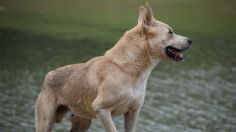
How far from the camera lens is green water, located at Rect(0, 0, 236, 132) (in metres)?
20.9

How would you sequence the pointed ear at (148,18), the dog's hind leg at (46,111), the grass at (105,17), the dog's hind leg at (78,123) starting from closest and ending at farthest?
1. the pointed ear at (148,18)
2. the dog's hind leg at (46,111)
3. the dog's hind leg at (78,123)
4. the grass at (105,17)

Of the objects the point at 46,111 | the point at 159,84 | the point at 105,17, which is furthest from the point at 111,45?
the point at 46,111

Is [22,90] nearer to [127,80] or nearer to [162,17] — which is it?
[127,80]

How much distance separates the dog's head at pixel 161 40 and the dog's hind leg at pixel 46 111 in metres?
1.91

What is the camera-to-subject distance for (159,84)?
25.3 m

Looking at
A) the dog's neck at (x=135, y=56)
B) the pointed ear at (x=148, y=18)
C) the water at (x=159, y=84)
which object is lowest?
the water at (x=159, y=84)

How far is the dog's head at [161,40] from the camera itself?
10.3 meters

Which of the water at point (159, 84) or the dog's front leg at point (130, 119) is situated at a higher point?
the dog's front leg at point (130, 119)

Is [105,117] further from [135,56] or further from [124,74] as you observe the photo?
[135,56]

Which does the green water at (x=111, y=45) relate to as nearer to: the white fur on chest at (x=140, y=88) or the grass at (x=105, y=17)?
the grass at (x=105, y=17)

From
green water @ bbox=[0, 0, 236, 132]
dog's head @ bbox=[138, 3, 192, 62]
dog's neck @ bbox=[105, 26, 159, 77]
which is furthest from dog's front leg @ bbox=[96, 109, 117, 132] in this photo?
green water @ bbox=[0, 0, 236, 132]

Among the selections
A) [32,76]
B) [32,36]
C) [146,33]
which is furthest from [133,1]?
[146,33]

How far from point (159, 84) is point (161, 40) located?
49.5 ft

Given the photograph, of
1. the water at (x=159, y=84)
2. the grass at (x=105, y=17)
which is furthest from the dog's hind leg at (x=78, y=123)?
the grass at (x=105, y=17)
